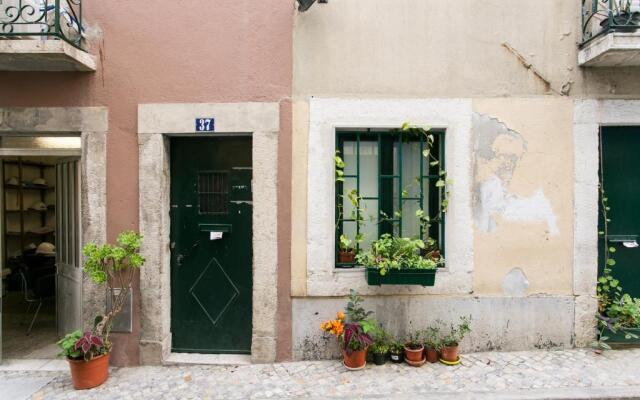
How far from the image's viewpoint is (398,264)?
407 cm

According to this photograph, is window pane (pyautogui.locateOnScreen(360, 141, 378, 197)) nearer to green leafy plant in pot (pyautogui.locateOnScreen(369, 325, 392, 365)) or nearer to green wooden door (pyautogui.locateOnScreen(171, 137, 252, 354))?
green wooden door (pyautogui.locateOnScreen(171, 137, 252, 354))

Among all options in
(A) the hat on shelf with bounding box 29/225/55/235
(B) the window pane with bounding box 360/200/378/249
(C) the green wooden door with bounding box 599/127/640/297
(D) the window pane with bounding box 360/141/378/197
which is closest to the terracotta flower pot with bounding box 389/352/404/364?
(B) the window pane with bounding box 360/200/378/249

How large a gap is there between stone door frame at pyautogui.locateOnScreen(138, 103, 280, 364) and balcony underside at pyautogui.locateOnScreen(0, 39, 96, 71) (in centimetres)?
78

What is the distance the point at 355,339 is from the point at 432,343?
3.11ft

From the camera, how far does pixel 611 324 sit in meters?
4.45

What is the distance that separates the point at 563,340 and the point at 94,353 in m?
5.29

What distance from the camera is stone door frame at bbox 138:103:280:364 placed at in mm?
4336

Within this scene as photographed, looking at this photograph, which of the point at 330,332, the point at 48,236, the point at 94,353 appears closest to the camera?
the point at 94,353

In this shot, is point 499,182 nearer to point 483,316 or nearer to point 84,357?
point 483,316

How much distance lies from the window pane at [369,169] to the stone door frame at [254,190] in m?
1.08

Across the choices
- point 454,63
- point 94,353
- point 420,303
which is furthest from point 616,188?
point 94,353

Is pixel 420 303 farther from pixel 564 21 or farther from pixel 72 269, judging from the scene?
pixel 72 269

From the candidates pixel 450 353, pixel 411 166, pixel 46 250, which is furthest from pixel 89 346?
pixel 46 250

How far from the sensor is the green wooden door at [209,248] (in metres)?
4.59
